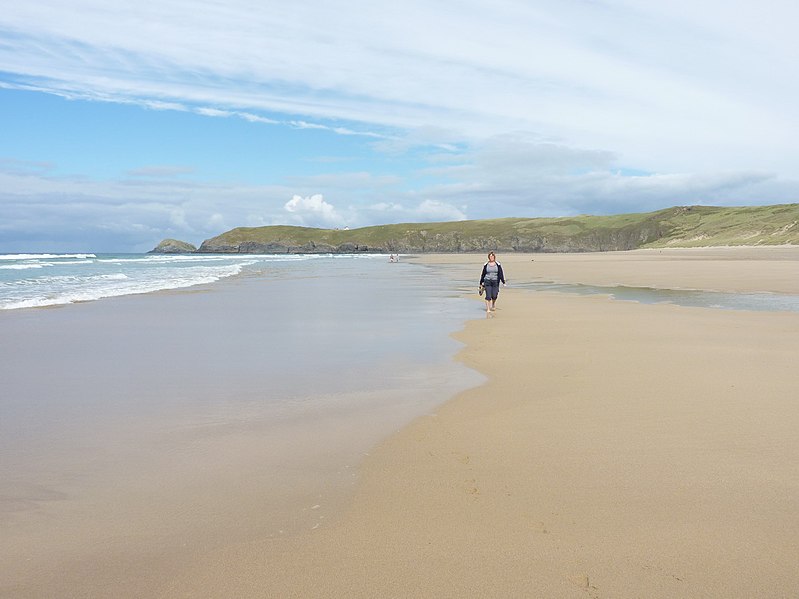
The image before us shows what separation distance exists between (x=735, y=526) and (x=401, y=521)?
2149 millimetres

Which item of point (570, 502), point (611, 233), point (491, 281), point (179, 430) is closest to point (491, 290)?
point (491, 281)

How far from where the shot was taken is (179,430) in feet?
19.8

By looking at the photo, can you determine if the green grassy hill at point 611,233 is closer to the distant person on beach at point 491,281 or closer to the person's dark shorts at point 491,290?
the distant person on beach at point 491,281

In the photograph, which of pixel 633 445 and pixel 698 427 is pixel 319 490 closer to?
pixel 633 445

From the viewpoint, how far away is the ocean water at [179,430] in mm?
3754

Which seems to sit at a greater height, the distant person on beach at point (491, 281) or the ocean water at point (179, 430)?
the distant person on beach at point (491, 281)

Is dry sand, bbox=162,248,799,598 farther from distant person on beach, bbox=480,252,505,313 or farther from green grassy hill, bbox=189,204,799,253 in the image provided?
green grassy hill, bbox=189,204,799,253

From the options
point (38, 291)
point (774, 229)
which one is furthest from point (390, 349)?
point (774, 229)

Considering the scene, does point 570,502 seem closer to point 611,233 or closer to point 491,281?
point 491,281

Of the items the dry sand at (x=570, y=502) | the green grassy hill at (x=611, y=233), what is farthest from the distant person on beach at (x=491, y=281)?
the green grassy hill at (x=611, y=233)

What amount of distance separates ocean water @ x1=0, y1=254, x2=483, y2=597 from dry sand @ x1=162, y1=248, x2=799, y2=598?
1.23 feet

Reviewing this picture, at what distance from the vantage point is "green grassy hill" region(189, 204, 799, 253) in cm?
10050

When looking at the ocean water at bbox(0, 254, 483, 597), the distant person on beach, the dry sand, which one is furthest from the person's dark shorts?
the dry sand

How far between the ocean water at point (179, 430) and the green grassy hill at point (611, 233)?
88.0m
